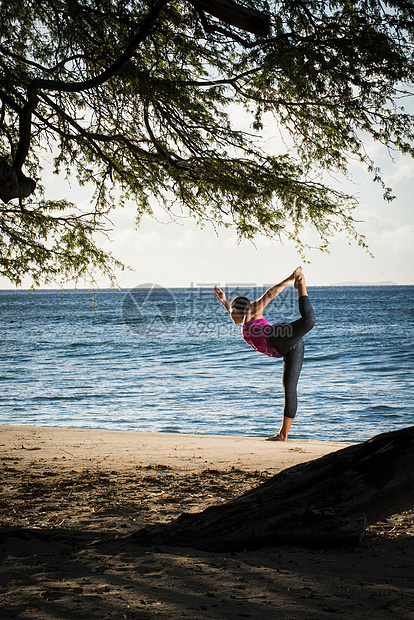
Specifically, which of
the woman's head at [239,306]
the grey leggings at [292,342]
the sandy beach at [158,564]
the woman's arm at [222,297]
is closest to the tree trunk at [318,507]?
the sandy beach at [158,564]

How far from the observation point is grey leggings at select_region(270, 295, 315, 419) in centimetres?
607

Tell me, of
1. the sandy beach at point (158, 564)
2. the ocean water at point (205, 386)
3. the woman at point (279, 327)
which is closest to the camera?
the sandy beach at point (158, 564)

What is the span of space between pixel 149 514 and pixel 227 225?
4321 millimetres

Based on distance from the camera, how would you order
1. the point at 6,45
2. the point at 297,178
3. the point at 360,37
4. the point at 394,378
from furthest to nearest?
the point at 394,378 → the point at 6,45 → the point at 297,178 → the point at 360,37

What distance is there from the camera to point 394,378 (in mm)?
20406

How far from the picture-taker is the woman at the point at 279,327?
604 centimetres

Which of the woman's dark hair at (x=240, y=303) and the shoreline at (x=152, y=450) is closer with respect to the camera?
the woman's dark hair at (x=240, y=303)

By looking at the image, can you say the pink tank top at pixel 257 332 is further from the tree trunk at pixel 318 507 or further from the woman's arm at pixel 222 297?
the tree trunk at pixel 318 507

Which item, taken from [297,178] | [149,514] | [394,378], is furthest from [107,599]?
[394,378]

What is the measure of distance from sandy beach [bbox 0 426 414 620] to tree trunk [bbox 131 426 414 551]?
0.13 m

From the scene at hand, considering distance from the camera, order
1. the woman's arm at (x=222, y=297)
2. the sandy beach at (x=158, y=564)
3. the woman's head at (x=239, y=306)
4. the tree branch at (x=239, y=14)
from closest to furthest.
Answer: the sandy beach at (x=158, y=564) < the tree branch at (x=239, y=14) < the woman's head at (x=239, y=306) < the woman's arm at (x=222, y=297)

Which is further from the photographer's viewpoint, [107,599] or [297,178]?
[297,178]

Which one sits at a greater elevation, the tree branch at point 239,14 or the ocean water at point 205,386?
the tree branch at point 239,14

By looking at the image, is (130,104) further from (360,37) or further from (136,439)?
(136,439)
